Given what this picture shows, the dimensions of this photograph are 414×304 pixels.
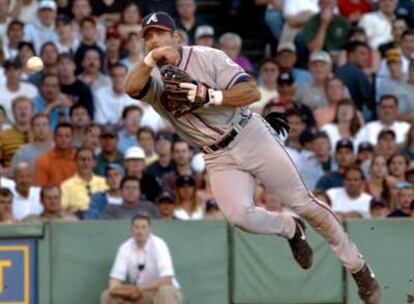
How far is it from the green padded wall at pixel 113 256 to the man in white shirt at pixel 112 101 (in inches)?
119

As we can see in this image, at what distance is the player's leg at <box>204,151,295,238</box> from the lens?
1082 centimetres

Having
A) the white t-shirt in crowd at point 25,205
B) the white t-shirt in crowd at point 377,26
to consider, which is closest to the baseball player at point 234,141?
the white t-shirt in crowd at point 25,205

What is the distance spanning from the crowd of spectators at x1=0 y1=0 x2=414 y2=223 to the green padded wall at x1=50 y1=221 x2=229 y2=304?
74 cm

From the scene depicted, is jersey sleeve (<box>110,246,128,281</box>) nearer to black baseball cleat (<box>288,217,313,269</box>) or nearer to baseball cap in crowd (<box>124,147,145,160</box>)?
baseball cap in crowd (<box>124,147,145,160</box>)

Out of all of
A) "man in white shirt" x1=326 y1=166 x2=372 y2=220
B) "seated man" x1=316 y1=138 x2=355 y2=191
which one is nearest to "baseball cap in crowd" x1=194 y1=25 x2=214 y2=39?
"seated man" x1=316 y1=138 x2=355 y2=191

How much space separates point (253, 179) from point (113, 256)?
13.3ft

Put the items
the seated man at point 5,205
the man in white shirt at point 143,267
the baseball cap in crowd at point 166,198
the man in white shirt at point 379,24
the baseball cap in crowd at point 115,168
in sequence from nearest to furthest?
the man in white shirt at point 143,267 → the seated man at point 5,205 → the baseball cap in crowd at point 166,198 → the baseball cap in crowd at point 115,168 → the man in white shirt at point 379,24

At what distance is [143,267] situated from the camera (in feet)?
47.8

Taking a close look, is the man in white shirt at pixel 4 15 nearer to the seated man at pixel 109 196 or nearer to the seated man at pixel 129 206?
the seated man at pixel 109 196

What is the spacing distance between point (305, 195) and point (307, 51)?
8.40 meters

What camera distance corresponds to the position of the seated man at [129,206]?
51.1 ft

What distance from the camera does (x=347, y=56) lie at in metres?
19.0

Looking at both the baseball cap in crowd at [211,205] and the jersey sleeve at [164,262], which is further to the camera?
the baseball cap in crowd at [211,205]

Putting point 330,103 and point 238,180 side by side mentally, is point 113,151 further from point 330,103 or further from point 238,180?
point 238,180
